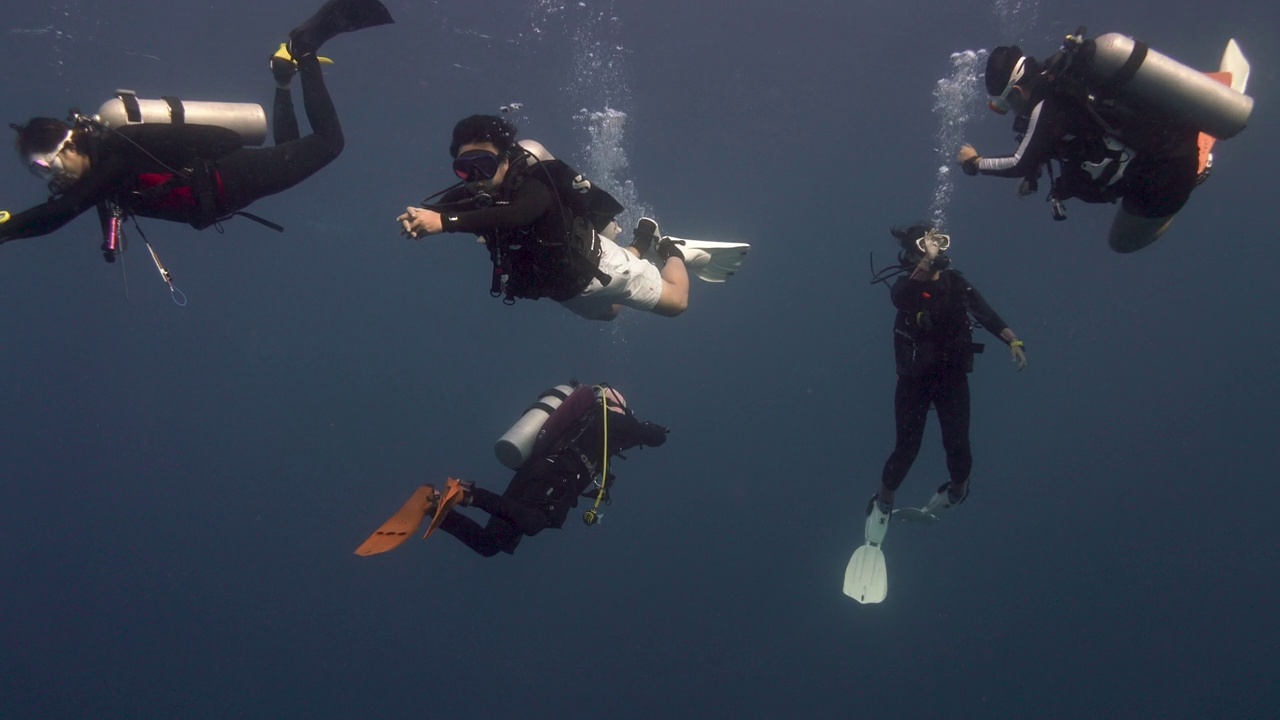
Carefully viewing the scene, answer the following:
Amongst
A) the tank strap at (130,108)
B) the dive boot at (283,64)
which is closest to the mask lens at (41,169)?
the tank strap at (130,108)

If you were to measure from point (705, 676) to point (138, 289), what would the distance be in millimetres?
37522

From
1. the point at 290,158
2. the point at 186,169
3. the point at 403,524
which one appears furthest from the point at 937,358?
the point at 186,169

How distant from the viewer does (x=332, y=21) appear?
650 cm

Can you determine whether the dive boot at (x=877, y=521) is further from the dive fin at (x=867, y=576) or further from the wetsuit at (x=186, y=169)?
the wetsuit at (x=186, y=169)

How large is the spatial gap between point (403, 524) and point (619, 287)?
2.87 metres

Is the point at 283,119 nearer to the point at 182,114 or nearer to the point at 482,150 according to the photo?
the point at 182,114

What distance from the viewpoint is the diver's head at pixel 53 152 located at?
16.0ft

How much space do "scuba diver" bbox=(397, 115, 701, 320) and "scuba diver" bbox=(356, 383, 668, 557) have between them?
1.39m

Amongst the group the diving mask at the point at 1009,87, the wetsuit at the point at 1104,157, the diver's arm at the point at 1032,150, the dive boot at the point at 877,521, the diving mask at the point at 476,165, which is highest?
the diving mask at the point at 1009,87

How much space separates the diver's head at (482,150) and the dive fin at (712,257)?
306 cm

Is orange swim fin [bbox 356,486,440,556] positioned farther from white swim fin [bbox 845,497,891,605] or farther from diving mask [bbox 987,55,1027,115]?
diving mask [bbox 987,55,1027,115]

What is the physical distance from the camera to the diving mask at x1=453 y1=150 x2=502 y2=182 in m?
4.93

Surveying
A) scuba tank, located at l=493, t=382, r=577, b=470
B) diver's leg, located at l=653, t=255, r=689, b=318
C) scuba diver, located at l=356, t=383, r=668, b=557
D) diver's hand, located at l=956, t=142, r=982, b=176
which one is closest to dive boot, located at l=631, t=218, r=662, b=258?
diver's leg, located at l=653, t=255, r=689, b=318

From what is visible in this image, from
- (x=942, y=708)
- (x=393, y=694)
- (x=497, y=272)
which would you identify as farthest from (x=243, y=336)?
(x=497, y=272)
